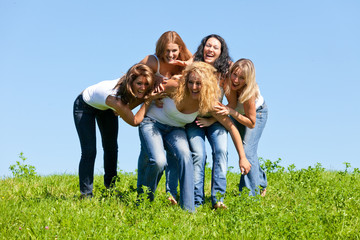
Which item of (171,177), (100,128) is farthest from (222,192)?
(100,128)

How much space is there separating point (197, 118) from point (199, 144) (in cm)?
41

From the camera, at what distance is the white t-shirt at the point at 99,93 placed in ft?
23.1

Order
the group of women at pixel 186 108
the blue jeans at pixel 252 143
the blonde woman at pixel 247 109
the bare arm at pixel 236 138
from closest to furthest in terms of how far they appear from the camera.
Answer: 1. the group of women at pixel 186 108
2. the blonde woman at pixel 247 109
3. the bare arm at pixel 236 138
4. the blue jeans at pixel 252 143

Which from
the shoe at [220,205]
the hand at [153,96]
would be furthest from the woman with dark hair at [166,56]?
the shoe at [220,205]

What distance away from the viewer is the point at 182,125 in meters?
7.02

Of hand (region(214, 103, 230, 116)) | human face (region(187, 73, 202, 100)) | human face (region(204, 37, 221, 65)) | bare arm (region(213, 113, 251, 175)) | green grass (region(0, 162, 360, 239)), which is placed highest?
human face (region(204, 37, 221, 65))

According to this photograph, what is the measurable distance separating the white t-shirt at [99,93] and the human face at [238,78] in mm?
1785

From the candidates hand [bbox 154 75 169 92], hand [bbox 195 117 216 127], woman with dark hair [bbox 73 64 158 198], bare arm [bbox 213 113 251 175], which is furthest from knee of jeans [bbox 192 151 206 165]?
hand [bbox 154 75 169 92]

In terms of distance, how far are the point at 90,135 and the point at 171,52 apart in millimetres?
1908

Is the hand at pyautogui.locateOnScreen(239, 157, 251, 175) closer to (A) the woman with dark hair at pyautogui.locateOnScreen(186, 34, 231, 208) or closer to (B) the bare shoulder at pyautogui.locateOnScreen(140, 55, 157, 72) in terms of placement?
(A) the woman with dark hair at pyautogui.locateOnScreen(186, 34, 231, 208)

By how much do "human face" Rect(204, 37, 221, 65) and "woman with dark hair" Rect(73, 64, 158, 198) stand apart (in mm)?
984

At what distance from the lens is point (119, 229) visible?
575 cm

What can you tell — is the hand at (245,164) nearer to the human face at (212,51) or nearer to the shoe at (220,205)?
the shoe at (220,205)

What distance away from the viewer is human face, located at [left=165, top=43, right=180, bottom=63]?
6.96m
